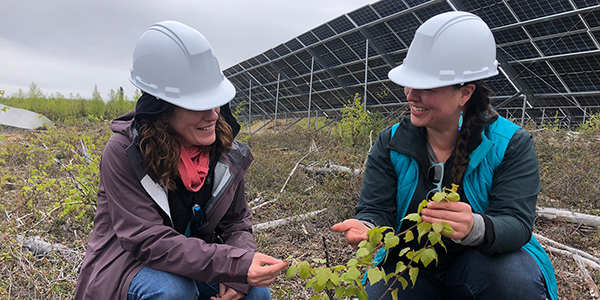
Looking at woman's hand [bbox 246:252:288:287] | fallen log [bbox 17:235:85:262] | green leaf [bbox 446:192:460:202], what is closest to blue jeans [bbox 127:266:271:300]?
woman's hand [bbox 246:252:288:287]

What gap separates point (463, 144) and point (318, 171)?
3.63 metres

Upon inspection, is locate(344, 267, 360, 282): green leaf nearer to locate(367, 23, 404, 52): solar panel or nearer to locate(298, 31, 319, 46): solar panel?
locate(367, 23, 404, 52): solar panel

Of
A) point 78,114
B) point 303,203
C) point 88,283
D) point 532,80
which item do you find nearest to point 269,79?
point 78,114

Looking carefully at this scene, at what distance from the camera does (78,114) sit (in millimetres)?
16297

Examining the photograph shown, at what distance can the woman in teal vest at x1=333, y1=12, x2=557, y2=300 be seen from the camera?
1.53m

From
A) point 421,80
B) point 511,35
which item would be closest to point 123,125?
point 421,80

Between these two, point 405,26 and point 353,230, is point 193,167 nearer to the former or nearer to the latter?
point 353,230

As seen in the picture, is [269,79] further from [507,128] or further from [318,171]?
[507,128]

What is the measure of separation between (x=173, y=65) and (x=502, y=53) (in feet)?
26.5

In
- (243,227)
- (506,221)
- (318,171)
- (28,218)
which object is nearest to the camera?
(506,221)

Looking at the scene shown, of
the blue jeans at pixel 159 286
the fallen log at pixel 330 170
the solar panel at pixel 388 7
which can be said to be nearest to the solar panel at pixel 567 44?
the solar panel at pixel 388 7

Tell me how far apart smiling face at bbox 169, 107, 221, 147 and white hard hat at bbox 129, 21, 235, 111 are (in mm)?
59

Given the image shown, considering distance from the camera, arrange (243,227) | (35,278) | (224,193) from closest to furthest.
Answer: (224,193)
(243,227)
(35,278)

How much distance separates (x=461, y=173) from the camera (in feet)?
5.60
